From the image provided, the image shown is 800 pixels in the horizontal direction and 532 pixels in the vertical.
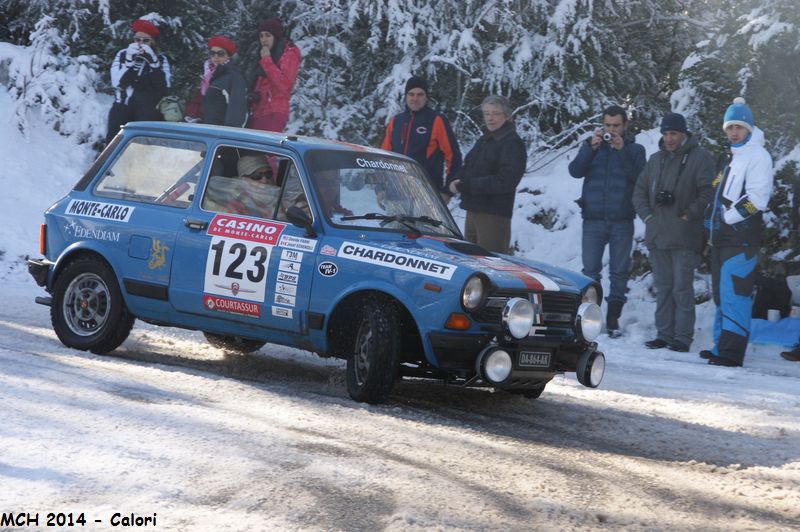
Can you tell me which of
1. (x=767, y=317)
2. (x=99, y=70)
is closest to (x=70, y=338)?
(x=767, y=317)

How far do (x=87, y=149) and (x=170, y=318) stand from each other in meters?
9.70

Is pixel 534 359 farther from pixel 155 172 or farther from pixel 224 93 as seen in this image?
pixel 224 93

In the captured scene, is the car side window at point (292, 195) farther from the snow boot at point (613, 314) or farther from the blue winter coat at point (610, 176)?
the snow boot at point (613, 314)

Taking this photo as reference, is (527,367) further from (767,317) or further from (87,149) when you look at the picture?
(87,149)

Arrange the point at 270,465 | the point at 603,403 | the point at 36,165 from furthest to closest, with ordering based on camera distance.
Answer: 1. the point at 36,165
2. the point at 603,403
3. the point at 270,465

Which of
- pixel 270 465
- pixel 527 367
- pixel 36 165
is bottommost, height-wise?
pixel 270 465

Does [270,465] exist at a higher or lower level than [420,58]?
lower

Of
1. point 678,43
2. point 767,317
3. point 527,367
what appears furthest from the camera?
point 678,43

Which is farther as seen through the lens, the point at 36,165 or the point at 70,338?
the point at 36,165

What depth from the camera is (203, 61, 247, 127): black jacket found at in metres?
14.0

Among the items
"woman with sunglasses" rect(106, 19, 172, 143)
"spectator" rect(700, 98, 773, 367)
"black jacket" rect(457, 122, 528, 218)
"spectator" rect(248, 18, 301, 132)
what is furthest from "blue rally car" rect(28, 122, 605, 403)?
"woman with sunglasses" rect(106, 19, 172, 143)

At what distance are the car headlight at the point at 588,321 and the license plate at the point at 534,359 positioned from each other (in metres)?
0.32

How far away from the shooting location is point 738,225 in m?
11.0

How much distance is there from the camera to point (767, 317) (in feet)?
38.9
